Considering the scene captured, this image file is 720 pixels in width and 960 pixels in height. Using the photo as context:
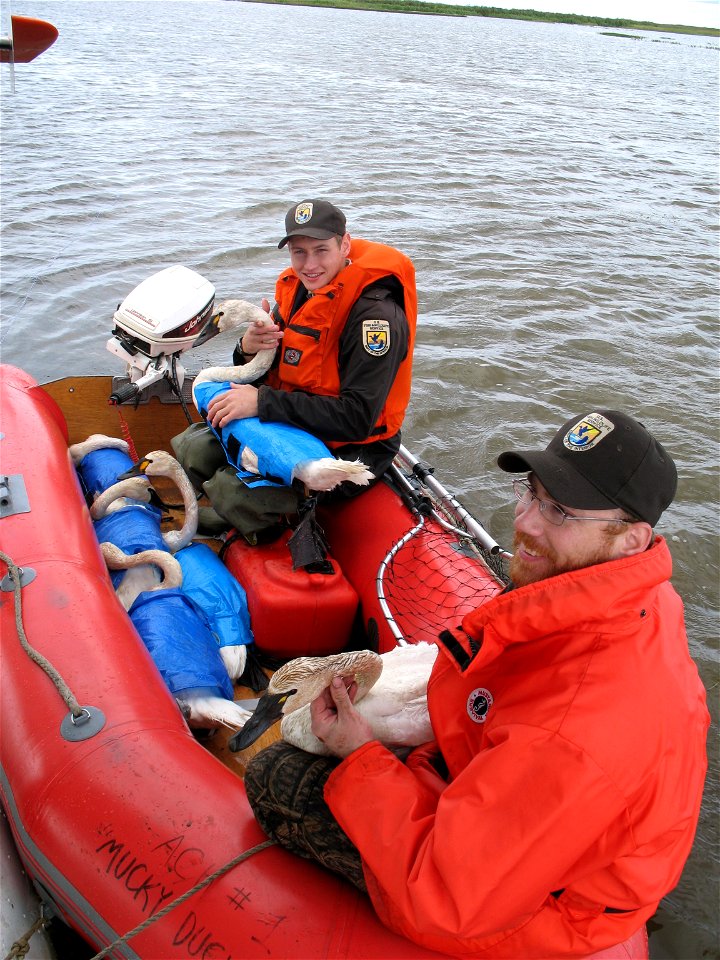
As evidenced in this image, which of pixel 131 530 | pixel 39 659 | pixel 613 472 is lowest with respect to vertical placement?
pixel 131 530

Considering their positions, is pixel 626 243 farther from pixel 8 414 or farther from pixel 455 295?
pixel 8 414

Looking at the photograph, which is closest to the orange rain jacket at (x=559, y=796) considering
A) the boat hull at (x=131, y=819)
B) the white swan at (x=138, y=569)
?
the boat hull at (x=131, y=819)

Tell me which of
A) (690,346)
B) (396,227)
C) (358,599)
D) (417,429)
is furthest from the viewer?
(396,227)

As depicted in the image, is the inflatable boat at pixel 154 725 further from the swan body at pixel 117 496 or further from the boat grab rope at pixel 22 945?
the swan body at pixel 117 496

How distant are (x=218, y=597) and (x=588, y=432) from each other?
1.61 metres

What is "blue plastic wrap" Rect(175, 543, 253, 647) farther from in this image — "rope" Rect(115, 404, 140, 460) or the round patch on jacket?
the round patch on jacket

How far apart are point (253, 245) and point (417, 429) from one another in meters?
3.55

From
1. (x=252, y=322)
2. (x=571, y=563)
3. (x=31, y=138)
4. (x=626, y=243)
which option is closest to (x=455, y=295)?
(x=626, y=243)

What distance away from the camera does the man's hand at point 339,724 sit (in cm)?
161

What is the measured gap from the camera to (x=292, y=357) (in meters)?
2.95

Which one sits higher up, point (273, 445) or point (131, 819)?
point (273, 445)

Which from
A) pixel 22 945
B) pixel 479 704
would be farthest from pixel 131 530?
pixel 479 704

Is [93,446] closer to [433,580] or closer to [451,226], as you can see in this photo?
[433,580]

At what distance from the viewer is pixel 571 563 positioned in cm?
149
